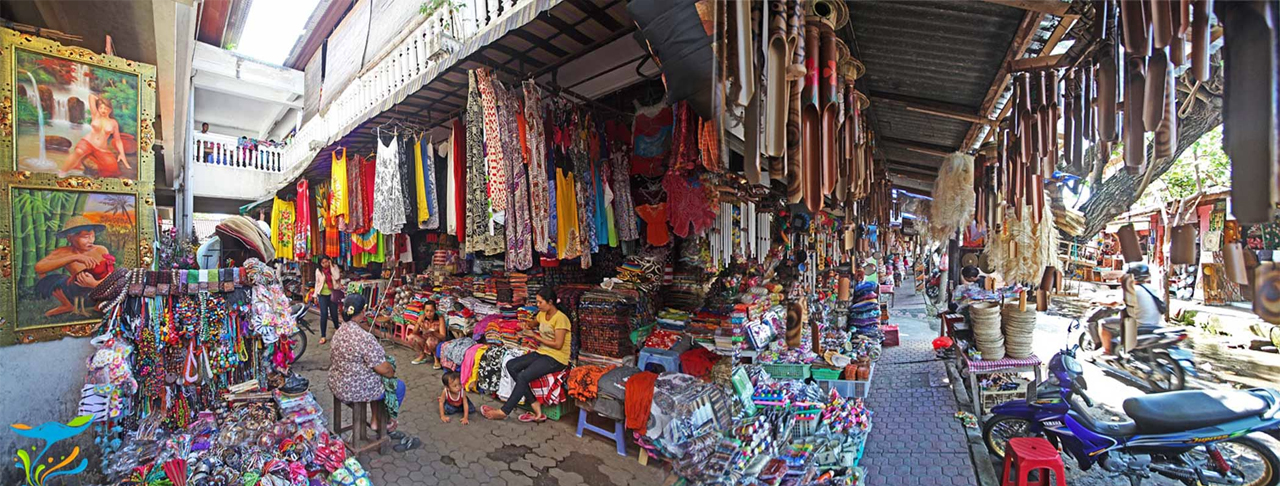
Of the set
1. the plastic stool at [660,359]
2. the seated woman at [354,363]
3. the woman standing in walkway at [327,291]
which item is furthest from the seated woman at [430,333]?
the plastic stool at [660,359]

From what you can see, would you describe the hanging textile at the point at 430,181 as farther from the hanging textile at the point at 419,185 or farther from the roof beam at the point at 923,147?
the roof beam at the point at 923,147

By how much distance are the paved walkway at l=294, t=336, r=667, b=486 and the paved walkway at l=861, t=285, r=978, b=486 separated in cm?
Answer: 190

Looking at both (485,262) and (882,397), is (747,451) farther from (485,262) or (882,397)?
(485,262)

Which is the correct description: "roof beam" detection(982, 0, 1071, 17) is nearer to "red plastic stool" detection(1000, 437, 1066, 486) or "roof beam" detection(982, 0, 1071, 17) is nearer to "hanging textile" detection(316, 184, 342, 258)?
"red plastic stool" detection(1000, 437, 1066, 486)

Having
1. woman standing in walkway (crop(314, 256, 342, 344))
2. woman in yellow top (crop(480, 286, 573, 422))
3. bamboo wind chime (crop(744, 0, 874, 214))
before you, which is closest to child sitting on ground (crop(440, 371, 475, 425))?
woman in yellow top (crop(480, 286, 573, 422))

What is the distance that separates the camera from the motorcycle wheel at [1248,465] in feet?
10.3

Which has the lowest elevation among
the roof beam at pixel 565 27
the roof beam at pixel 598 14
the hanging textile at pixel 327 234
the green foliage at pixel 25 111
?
the hanging textile at pixel 327 234

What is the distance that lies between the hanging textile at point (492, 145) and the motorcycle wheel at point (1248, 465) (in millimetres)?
5144

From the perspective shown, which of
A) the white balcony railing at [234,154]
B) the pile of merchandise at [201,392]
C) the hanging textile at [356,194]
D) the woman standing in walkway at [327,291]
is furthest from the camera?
the white balcony railing at [234,154]

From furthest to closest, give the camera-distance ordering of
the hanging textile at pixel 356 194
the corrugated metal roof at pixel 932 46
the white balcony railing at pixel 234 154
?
the white balcony railing at pixel 234 154
the hanging textile at pixel 356 194
the corrugated metal roof at pixel 932 46

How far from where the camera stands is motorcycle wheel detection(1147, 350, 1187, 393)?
4.82 metres

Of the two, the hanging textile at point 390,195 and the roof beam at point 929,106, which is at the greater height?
the roof beam at point 929,106

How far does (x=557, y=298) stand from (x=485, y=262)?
197cm

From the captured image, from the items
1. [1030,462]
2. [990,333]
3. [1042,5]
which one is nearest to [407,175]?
[1042,5]
